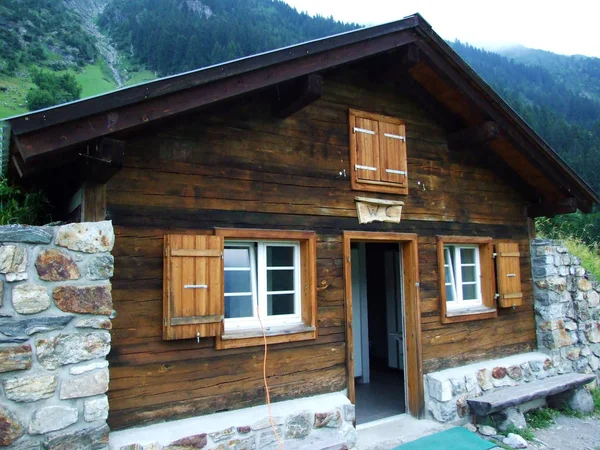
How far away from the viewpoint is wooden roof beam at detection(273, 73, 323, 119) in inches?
203

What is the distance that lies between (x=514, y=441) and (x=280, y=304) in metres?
3.39

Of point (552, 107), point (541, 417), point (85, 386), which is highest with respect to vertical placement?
point (552, 107)

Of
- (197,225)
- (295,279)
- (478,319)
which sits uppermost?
(197,225)

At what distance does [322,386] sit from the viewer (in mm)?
5406

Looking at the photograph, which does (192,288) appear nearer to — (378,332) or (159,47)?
(378,332)

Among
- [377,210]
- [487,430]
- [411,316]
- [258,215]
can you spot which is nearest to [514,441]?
[487,430]

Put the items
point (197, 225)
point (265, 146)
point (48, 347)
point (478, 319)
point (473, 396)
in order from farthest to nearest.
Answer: point (478, 319), point (473, 396), point (265, 146), point (197, 225), point (48, 347)

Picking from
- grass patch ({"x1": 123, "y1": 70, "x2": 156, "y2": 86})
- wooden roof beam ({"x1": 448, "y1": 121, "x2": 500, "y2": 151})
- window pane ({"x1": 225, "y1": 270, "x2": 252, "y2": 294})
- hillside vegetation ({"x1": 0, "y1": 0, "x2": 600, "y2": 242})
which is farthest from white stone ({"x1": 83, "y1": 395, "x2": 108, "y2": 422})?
grass patch ({"x1": 123, "y1": 70, "x2": 156, "y2": 86})

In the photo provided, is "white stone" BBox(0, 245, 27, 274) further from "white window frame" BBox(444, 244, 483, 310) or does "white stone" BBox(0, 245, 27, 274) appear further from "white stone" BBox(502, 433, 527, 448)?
"white stone" BBox(502, 433, 527, 448)

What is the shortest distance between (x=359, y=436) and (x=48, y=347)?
362cm

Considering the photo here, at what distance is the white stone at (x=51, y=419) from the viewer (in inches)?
137

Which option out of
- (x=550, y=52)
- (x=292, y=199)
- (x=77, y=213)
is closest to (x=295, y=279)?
(x=292, y=199)

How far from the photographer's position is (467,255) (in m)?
7.45

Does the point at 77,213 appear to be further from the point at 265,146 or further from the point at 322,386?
the point at 322,386
